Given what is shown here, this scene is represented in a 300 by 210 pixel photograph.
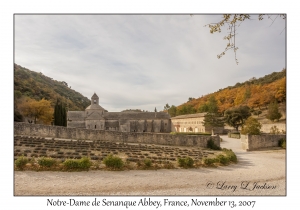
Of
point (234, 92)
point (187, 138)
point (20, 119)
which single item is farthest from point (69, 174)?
point (234, 92)

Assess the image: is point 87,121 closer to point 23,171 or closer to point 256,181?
point 23,171

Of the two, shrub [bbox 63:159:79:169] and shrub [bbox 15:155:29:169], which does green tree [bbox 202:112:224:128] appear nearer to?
shrub [bbox 63:159:79:169]

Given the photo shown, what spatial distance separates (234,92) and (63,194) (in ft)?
192

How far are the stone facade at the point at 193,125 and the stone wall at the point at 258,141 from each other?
20204mm

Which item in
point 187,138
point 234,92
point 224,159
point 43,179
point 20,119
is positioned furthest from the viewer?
point 234,92

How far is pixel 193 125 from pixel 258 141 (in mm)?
26063

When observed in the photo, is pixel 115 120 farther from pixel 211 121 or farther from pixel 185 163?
pixel 185 163

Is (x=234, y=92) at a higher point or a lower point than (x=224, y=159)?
higher

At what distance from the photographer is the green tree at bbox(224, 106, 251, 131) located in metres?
41.5

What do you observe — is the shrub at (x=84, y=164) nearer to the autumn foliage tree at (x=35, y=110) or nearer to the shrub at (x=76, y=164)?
the shrub at (x=76, y=164)

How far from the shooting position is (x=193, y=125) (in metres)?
49.3

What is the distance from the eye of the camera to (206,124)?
137 feet

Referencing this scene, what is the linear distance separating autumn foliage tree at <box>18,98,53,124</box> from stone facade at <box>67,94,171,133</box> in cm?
814

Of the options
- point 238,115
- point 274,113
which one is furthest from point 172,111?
point 274,113
